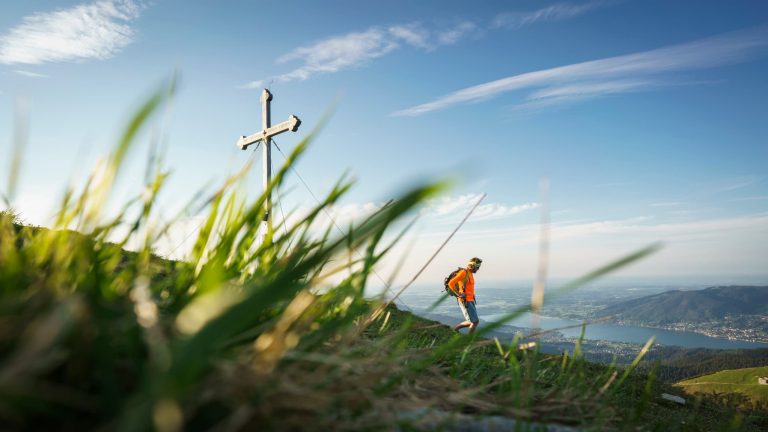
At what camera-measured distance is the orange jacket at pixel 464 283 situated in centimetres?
1647

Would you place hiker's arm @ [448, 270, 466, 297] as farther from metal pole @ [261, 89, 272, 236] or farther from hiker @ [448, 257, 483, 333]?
metal pole @ [261, 89, 272, 236]

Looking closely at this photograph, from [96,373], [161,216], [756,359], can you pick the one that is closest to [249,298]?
[96,373]

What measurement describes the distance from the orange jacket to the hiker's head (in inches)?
7.1

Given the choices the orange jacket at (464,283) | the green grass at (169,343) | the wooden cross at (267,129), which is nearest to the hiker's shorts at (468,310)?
the orange jacket at (464,283)

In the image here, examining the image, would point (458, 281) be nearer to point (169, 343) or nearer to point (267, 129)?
point (267, 129)

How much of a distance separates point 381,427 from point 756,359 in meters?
144

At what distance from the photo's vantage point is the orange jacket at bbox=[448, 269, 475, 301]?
16.5 m

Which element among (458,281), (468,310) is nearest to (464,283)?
(458,281)

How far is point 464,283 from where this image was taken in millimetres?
16797

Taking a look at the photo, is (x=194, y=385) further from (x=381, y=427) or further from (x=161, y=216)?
(x=161, y=216)

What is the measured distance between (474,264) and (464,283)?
823 mm

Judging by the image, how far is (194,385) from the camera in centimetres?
88

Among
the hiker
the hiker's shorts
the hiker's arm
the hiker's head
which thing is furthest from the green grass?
the hiker's shorts

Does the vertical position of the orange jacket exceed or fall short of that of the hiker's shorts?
it exceeds it
